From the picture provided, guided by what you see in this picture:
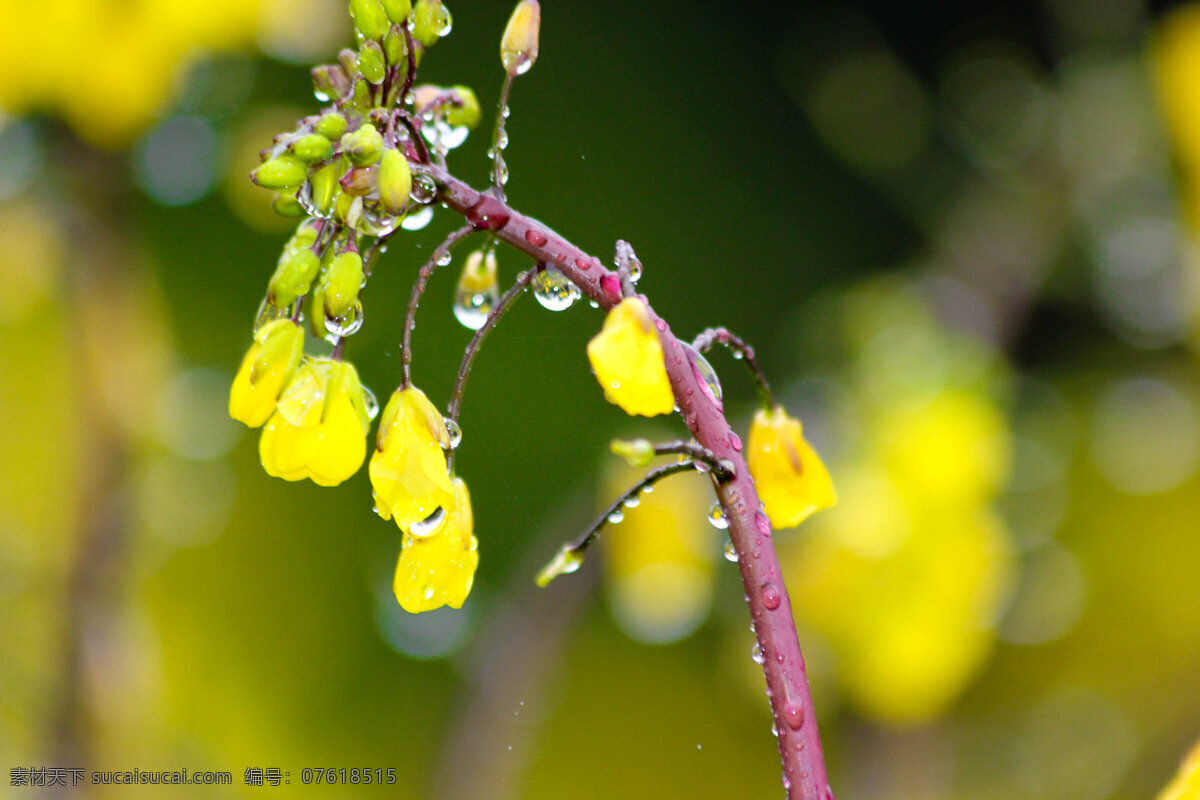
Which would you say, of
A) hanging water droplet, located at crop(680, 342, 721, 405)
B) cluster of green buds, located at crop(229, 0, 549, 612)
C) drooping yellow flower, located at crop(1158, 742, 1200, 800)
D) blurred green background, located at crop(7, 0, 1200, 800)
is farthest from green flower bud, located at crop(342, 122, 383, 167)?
blurred green background, located at crop(7, 0, 1200, 800)

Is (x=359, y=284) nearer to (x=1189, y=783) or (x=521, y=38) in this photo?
(x=521, y=38)

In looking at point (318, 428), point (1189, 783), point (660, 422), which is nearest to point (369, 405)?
point (318, 428)

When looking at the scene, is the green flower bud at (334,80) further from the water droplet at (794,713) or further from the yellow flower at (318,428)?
the water droplet at (794,713)

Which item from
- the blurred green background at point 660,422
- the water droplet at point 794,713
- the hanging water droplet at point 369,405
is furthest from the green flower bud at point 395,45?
the blurred green background at point 660,422

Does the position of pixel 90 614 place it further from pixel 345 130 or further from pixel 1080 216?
pixel 1080 216

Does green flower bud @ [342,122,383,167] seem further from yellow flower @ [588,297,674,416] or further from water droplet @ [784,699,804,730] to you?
water droplet @ [784,699,804,730]

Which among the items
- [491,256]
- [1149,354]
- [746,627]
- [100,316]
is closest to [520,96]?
[100,316]
